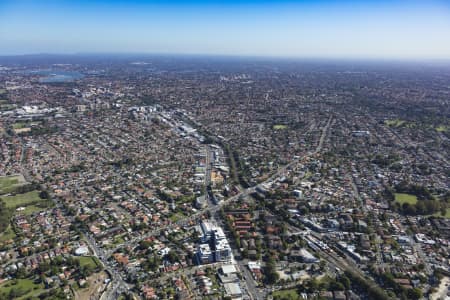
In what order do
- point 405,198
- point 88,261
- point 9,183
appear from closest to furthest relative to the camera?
point 88,261 < point 405,198 < point 9,183

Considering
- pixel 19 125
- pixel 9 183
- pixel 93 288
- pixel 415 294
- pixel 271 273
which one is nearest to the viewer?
pixel 415 294

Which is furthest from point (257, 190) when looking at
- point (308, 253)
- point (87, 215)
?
point (87, 215)

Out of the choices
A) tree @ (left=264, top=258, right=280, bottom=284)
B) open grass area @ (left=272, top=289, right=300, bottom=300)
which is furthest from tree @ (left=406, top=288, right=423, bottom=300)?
tree @ (left=264, top=258, right=280, bottom=284)

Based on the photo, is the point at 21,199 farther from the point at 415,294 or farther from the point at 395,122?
the point at 395,122

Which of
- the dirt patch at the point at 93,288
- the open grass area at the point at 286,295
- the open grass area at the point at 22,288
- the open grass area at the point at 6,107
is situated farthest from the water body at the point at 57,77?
the open grass area at the point at 286,295

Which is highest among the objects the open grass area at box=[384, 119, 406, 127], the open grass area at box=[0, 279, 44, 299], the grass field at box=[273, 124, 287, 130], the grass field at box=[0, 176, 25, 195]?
the open grass area at box=[384, 119, 406, 127]

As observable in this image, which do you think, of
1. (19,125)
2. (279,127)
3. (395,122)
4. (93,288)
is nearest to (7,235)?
(93,288)

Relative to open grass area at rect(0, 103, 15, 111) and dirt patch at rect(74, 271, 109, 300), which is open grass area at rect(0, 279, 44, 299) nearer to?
dirt patch at rect(74, 271, 109, 300)
